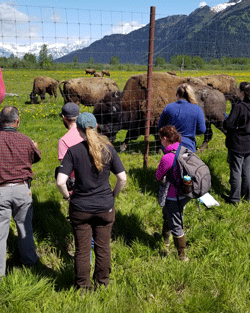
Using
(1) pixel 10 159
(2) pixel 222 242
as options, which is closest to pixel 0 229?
(1) pixel 10 159

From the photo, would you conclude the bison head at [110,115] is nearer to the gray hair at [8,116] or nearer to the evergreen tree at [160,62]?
the evergreen tree at [160,62]

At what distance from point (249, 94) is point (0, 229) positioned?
3.91m

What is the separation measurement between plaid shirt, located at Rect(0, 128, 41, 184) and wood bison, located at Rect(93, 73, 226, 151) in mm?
4983

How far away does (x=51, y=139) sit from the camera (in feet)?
26.9

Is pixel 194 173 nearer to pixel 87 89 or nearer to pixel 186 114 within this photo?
pixel 186 114

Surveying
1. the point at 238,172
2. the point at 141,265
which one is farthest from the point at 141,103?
the point at 141,265

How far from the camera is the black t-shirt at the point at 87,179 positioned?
7.94ft

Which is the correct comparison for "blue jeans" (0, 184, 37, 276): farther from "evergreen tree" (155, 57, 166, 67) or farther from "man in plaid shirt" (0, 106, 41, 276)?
"evergreen tree" (155, 57, 166, 67)

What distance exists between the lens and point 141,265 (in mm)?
3191

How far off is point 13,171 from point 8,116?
555 mm

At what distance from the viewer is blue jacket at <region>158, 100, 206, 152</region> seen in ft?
12.5

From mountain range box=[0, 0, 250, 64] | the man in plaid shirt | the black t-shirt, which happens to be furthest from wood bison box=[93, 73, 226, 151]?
the black t-shirt

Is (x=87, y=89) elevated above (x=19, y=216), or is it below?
→ above

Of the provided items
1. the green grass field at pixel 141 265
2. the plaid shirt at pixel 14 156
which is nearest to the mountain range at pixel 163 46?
the plaid shirt at pixel 14 156
